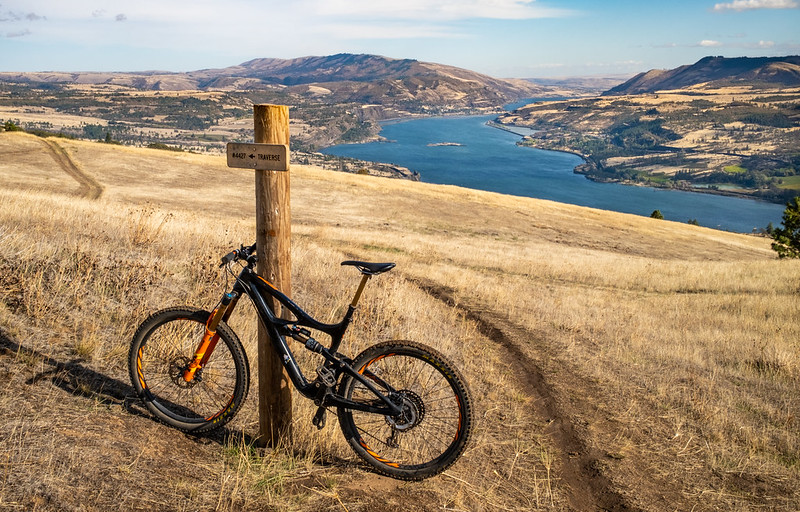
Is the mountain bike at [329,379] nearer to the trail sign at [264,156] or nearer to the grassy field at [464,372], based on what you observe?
the grassy field at [464,372]

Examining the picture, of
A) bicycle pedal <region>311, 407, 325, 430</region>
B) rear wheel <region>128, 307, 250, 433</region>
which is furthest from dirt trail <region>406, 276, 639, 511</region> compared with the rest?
rear wheel <region>128, 307, 250, 433</region>

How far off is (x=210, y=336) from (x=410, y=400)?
1.90 metres

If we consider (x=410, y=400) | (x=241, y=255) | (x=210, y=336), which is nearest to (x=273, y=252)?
(x=241, y=255)

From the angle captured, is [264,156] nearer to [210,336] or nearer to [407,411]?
[210,336]

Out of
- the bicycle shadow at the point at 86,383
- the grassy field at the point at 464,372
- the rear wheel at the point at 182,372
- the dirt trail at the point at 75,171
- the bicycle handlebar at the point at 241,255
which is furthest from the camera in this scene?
the dirt trail at the point at 75,171

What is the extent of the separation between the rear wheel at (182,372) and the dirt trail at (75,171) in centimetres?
3326

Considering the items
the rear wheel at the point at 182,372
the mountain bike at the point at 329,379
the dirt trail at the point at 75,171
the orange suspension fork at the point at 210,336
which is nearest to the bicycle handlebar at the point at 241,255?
the mountain bike at the point at 329,379

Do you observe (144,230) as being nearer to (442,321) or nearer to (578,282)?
(442,321)

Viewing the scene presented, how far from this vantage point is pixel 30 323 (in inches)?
235

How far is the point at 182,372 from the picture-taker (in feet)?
16.2

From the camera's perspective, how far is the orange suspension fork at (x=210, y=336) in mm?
4656

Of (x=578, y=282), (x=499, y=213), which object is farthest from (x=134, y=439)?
(x=499, y=213)

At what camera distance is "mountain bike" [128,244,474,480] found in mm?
4336

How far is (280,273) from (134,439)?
1.83 m
